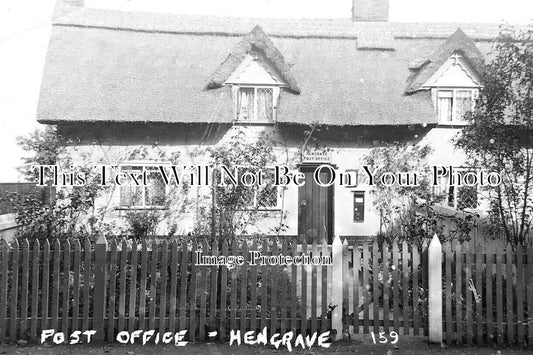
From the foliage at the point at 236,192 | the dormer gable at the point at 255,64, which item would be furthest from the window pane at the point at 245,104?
the foliage at the point at 236,192

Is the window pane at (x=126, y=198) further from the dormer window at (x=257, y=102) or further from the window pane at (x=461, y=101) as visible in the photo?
the window pane at (x=461, y=101)

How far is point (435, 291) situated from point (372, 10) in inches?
316

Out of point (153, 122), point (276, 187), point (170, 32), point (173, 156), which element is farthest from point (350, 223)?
point (170, 32)

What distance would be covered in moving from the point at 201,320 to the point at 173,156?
515cm

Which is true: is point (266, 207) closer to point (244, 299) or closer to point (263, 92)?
point (263, 92)

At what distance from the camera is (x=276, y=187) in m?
9.45

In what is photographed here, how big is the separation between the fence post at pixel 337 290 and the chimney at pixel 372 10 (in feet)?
25.2

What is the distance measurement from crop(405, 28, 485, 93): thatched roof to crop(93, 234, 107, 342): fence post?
7370 mm

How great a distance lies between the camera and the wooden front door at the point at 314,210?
10.0 meters

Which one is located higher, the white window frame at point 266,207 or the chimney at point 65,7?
the chimney at point 65,7

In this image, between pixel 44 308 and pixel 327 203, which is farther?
pixel 327 203

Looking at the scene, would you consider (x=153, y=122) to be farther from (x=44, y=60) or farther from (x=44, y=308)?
(x=44, y=308)

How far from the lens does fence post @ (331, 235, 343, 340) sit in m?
5.24

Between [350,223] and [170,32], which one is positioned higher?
[170,32]
